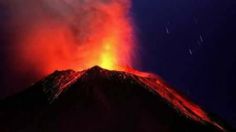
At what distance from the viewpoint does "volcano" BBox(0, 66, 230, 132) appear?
32.8 m

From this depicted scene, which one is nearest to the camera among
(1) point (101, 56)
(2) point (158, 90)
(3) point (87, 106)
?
(3) point (87, 106)

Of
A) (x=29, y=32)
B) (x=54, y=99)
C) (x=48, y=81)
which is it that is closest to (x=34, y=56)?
(x=29, y=32)

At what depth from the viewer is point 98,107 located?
113 feet

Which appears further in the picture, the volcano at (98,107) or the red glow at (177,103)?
the red glow at (177,103)

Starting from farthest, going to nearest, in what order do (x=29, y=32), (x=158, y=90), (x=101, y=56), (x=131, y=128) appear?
(x=29, y=32), (x=101, y=56), (x=158, y=90), (x=131, y=128)

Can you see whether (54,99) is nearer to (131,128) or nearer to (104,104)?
(104,104)

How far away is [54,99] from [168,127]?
311 inches

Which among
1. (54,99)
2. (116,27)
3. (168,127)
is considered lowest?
(168,127)

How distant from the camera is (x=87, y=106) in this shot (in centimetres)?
3459

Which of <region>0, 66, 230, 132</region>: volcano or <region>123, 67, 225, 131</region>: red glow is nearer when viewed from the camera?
<region>0, 66, 230, 132</region>: volcano

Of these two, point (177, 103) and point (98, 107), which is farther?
point (177, 103)

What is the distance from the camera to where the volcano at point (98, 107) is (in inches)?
1292

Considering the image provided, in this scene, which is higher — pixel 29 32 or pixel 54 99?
pixel 29 32

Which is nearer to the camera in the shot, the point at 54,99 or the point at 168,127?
the point at 168,127
